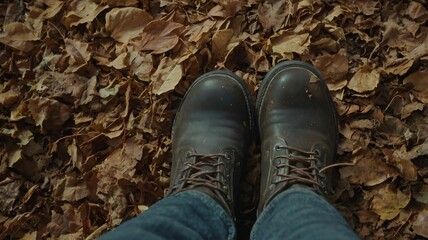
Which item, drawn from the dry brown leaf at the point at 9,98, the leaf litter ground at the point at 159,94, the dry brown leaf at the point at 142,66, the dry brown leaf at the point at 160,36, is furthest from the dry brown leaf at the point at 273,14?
the dry brown leaf at the point at 9,98

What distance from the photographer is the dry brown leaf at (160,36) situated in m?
1.31

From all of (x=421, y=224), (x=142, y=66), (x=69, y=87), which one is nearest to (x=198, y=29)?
(x=142, y=66)

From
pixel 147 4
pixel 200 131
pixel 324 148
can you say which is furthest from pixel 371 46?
pixel 147 4

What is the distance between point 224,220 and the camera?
1063 mm

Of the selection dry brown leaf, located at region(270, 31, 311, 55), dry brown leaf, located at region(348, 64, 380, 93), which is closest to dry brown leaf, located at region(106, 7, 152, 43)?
dry brown leaf, located at region(270, 31, 311, 55)

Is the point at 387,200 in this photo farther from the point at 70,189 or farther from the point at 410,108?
the point at 70,189

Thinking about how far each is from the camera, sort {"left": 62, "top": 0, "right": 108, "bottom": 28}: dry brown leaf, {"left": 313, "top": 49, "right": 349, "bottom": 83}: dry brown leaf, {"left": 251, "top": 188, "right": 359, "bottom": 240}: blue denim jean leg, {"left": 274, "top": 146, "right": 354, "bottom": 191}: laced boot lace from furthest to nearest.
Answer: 1. {"left": 62, "top": 0, "right": 108, "bottom": 28}: dry brown leaf
2. {"left": 313, "top": 49, "right": 349, "bottom": 83}: dry brown leaf
3. {"left": 274, "top": 146, "right": 354, "bottom": 191}: laced boot lace
4. {"left": 251, "top": 188, "right": 359, "bottom": 240}: blue denim jean leg

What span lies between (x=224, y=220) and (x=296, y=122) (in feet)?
1.18

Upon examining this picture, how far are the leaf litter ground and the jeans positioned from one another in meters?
0.21

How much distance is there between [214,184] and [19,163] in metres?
0.59

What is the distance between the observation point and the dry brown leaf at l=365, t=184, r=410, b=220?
1190mm

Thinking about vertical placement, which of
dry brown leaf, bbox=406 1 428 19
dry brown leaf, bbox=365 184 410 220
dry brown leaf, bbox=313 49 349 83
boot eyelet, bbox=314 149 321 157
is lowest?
dry brown leaf, bbox=365 184 410 220

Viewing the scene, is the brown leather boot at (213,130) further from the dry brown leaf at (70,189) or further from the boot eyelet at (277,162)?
the dry brown leaf at (70,189)

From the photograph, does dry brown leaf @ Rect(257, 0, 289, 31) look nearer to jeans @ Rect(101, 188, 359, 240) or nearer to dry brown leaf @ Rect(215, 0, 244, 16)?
dry brown leaf @ Rect(215, 0, 244, 16)
